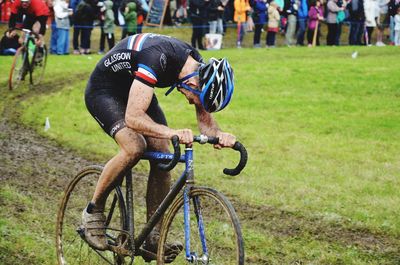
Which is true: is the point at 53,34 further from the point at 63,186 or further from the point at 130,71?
the point at 130,71

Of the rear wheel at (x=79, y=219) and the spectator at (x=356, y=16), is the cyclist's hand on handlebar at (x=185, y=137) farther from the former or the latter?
the spectator at (x=356, y=16)

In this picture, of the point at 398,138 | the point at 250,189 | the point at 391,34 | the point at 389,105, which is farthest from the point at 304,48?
the point at 250,189

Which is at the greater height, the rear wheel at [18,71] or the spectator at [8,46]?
the rear wheel at [18,71]

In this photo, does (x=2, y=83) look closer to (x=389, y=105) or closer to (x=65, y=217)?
(x=389, y=105)

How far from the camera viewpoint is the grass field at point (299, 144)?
9.94 metres

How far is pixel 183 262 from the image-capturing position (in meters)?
8.18

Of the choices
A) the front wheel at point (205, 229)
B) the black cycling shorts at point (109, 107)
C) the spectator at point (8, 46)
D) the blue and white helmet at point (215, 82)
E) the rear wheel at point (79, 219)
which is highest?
the blue and white helmet at point (215, 82)

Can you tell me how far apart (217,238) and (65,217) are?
2089 mm

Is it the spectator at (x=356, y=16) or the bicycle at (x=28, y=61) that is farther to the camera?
the spectator at (x=356, y=16)

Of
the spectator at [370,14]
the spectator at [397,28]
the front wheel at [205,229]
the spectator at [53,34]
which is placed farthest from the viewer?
the spectator at [370,14]

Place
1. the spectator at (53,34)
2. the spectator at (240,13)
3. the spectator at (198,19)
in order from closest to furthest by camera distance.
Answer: the spectator at (53,34)
the spectator at (198,19)
the spectator at (240,13)

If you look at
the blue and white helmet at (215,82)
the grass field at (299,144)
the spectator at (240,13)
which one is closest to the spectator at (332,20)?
the spectator at (240,13)

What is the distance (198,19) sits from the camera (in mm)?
32156

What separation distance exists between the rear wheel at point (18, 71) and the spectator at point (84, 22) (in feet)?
27.5
